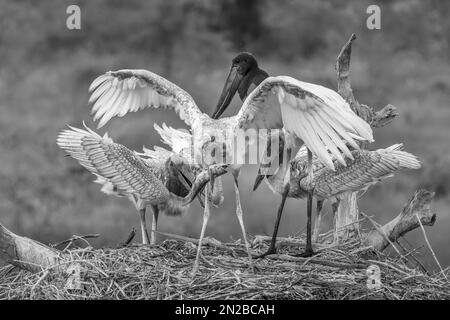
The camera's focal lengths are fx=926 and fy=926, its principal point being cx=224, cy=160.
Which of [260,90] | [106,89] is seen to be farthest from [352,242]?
[106,89]

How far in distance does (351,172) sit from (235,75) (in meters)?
1.81

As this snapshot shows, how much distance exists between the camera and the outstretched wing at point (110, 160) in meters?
9.37

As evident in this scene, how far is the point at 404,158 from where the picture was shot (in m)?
10.0

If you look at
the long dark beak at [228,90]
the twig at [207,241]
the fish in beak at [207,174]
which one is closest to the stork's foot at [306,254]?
the twig at [207,241]

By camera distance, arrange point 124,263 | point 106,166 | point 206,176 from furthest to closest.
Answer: point 106,166, point 206,176, point 124,263

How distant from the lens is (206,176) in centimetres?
881

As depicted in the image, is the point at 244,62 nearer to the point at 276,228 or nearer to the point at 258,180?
the point at 258,180

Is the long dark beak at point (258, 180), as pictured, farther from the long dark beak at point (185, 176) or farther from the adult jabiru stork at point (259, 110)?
the long dark beak at point (185, 176)

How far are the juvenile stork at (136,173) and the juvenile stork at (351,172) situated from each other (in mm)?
1019

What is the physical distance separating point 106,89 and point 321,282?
3.32 m

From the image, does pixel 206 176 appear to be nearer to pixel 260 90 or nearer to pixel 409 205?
pixel 260 90

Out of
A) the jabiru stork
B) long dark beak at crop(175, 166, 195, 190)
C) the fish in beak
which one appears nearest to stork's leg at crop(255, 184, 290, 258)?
the jabiru stork

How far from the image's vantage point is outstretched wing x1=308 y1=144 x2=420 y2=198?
10055 millimetres

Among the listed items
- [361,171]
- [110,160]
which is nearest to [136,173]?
[110,160]
